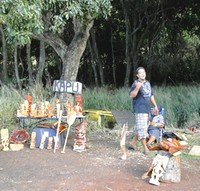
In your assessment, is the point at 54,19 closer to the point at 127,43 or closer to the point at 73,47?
the point at 73,47

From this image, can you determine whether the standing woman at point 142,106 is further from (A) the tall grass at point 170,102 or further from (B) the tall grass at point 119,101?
(A) the tall grass at point 170,102

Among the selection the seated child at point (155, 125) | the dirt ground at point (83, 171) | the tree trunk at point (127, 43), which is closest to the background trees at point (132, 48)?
the tree trunk at point (127, 43)

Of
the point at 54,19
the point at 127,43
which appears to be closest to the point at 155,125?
the point at 54,19

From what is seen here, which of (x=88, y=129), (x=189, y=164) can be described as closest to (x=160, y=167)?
(x=189, y=164)

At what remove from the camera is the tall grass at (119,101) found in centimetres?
1008

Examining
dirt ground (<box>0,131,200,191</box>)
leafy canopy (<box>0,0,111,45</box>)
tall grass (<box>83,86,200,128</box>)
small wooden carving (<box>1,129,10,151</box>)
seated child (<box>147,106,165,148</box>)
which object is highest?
leafy canopy (<box>0,0,111,45</box>)

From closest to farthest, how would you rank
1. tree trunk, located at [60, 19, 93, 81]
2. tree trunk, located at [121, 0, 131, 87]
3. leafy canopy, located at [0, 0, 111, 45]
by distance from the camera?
leafy canopy, located at [0, 0, 111, 45] → tree trunk, located at [60, 19, 93, 81] → tree trunk, located at [121, 0, 131, 87]

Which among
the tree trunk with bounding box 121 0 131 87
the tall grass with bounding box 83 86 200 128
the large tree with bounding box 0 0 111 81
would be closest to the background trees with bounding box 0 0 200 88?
the tree trunk with bounding box 121 0 131 87

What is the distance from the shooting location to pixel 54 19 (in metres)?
8.73

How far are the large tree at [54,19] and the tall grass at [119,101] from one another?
1.19 m

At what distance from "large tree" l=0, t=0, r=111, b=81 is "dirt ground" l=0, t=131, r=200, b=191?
1.88 m

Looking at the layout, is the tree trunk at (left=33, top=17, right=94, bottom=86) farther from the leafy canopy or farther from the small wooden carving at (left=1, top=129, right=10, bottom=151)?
the small wooden carving at (left=1, top=129, right=10, bottom=151)

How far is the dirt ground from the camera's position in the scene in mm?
6160

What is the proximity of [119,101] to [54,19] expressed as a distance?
189 inches
